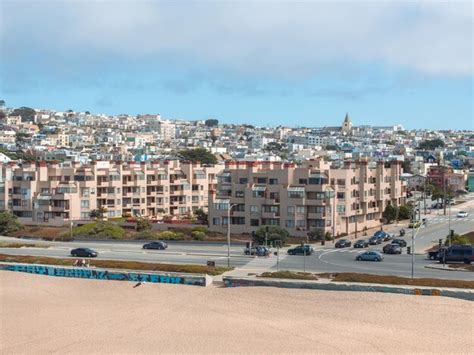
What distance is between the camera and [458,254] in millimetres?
48094

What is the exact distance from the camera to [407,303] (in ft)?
120

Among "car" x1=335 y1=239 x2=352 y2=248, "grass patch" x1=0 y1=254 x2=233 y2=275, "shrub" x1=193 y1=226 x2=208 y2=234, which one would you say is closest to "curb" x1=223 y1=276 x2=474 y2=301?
"grass patch" x1=0 y1=254 x2=233 y2=275

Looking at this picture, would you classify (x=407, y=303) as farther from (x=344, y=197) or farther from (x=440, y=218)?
(x=440, y=218)

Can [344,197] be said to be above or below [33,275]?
above

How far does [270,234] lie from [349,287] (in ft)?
65.7

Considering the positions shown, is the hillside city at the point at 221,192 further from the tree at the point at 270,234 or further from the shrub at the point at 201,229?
the tree at the point at 270,234

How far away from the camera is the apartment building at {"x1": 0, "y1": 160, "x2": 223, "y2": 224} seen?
74.6m

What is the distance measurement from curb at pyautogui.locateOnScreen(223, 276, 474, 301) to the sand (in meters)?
0.60

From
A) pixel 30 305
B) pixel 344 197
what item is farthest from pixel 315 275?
pixel 344 197

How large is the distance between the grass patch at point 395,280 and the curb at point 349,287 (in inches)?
35.5

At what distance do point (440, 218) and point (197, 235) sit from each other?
102ft

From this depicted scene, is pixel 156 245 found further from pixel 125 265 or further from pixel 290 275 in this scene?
pixel 290 275

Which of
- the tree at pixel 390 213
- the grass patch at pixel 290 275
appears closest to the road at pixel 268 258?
the grass patch at pixel 290 275

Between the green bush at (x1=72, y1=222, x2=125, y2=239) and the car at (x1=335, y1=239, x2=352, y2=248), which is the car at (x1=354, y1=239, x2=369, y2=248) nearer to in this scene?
the car at (x1=335, y1=239, x2=352, y2=248)
